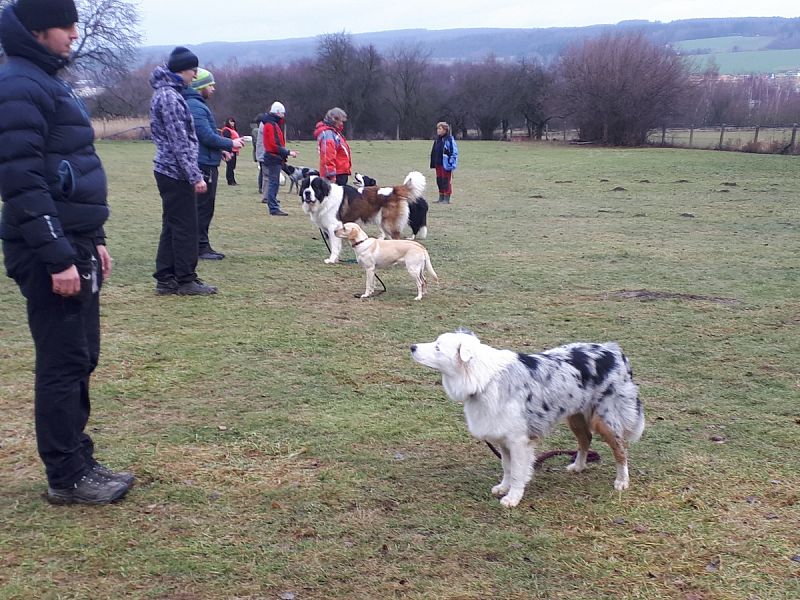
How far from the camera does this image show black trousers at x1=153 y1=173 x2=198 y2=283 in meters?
7.29

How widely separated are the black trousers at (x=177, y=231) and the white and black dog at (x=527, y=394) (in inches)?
172

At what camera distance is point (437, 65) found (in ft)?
229

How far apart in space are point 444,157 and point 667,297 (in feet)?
33.2

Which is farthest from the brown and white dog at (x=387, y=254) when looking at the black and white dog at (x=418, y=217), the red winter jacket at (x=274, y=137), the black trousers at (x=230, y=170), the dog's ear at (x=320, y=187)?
→ the black trousers at (x=230, y=170)

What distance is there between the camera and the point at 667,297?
27.1 feet

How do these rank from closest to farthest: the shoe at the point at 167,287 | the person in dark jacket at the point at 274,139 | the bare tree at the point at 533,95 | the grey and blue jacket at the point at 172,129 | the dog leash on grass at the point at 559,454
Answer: the dog leash on grass at the point at 559,454 → the grey and blue jacket at the point at 172,129 → the shoe at the point at 167,287 → the person in dark jacket at the point at 274,139 → the bare tree at the point at 533,95

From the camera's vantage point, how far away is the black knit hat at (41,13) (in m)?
3.14

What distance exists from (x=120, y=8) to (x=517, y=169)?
35731 mm

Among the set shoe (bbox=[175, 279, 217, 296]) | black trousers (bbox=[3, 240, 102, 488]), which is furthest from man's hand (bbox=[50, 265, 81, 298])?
shoe (bbox=[175, 279, 217, 296])

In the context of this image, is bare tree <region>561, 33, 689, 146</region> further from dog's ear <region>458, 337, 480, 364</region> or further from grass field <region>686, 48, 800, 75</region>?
grass field <region>686, 48, 800, 75</region>

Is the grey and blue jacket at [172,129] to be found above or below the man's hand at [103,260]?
above

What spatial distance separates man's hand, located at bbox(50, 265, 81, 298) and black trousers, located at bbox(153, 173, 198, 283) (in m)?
4.18

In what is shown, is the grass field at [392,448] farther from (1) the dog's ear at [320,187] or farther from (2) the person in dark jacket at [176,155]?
(1) the dog's ear at [320,187]

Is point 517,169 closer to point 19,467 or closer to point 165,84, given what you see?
point 165,84
